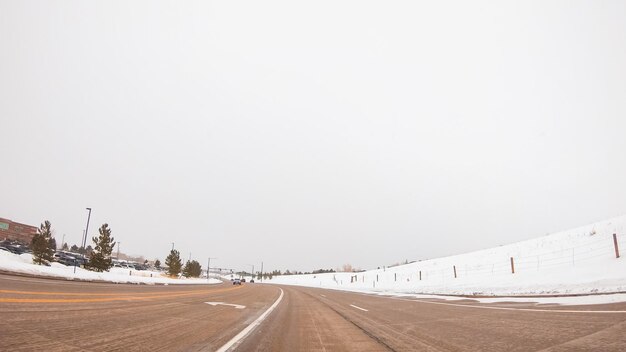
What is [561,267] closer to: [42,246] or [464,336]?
[464,336]

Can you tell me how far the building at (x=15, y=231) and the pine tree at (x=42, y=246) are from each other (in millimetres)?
79828

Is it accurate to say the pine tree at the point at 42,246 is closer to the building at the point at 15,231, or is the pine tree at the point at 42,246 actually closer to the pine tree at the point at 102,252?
the pine tree at the point at 102,252

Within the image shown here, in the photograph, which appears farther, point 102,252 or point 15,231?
point 15,231

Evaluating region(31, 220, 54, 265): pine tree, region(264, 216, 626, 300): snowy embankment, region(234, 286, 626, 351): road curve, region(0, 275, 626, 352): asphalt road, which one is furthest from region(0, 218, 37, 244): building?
region(234, 286, 626, 351): road curve

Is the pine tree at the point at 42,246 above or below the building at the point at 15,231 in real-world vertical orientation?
below

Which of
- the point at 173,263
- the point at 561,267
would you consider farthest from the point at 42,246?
the point at 561,267

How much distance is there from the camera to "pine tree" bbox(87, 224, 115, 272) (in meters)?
46.6

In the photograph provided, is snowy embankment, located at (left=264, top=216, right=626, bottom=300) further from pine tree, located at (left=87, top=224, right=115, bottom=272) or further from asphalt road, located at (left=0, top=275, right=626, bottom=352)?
pine tree, located at (left=87, top=224, right=115, bottom=272)

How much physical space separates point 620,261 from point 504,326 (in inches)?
637

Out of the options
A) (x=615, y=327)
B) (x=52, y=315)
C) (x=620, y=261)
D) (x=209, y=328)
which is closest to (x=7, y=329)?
(x=52, y=315)

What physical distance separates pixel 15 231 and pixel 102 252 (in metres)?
93.3

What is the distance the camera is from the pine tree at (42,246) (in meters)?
42.2

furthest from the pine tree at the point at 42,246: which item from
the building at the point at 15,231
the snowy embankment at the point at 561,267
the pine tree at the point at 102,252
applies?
the building at the point at 15,231

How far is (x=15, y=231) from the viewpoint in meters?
112
